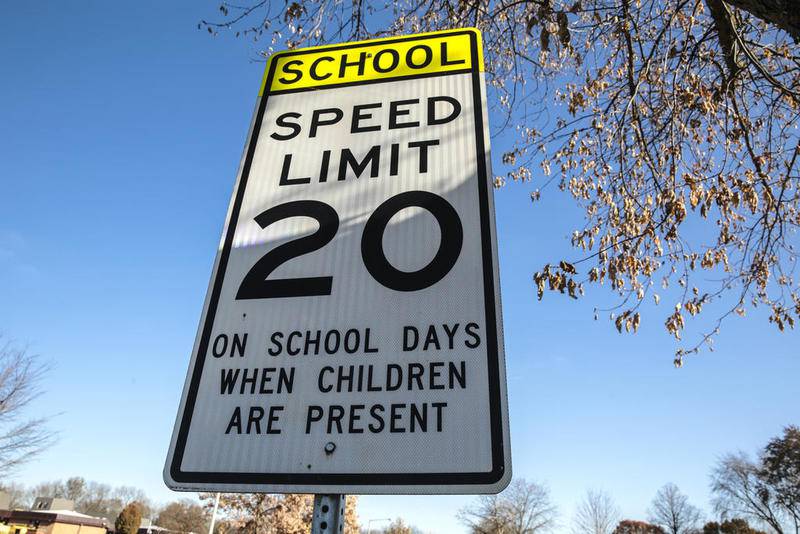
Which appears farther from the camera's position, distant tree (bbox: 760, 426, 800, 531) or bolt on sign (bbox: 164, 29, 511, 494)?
distant tree (bbox: 760, 426, 800, 531)

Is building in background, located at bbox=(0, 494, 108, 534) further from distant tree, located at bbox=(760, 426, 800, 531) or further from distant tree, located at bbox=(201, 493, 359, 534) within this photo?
distant tree, located at bbox=(760, 426, 800, 531)

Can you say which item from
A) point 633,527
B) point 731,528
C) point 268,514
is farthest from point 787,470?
point 268,514

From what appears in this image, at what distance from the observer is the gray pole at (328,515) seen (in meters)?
1.00

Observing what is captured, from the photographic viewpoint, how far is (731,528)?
47281 mm

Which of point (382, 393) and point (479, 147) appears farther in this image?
point (479, 147)

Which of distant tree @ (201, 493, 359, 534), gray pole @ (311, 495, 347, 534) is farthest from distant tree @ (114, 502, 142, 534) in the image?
gray pole @ (311, 495, 347, 534)

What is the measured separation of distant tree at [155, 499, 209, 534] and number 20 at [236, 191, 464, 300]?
69098 millimetres

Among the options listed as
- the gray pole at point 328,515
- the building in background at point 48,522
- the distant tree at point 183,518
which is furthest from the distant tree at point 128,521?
the gray pole at point 328,515

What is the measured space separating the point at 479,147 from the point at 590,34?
208 inches

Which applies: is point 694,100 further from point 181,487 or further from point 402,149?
point 181,487

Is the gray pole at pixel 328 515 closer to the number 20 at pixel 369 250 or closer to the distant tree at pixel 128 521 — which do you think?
the number 20 at pixel 369 250

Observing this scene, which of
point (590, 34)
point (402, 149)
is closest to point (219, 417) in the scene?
point (402, 149)

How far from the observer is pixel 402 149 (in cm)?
149

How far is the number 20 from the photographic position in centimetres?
126
